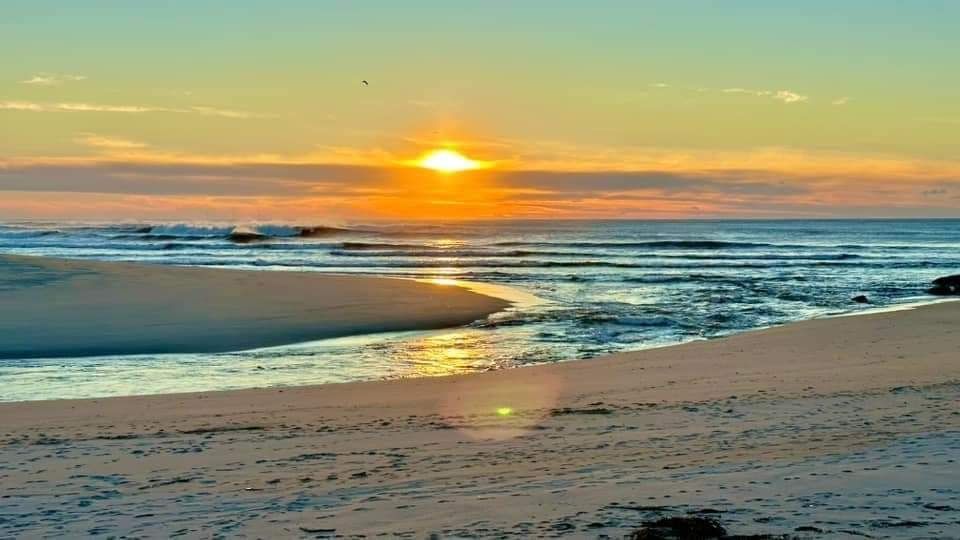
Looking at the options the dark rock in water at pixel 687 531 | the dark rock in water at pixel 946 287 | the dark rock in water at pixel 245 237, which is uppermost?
the dark rock in water at pixel 245 237

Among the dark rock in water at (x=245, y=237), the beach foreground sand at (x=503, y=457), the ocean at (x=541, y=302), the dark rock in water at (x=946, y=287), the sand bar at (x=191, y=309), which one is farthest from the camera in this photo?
the dark rock in water at (x=245, y=237)

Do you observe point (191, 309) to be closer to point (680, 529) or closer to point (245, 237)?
point (680, 529)

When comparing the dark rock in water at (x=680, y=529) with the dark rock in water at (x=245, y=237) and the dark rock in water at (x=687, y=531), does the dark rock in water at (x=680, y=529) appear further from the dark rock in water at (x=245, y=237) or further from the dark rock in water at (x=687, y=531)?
the dark rock in water at (x=245, y=237)

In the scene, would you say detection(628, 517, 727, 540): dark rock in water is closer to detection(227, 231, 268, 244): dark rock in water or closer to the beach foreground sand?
the beach foreground sand

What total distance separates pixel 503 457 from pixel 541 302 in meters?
18.6

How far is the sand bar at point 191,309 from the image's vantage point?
17.7m

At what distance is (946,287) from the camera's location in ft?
97.9

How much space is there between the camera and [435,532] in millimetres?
6117

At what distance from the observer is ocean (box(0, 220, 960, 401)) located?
14430mm

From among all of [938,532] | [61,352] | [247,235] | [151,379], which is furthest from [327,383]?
[247,235]

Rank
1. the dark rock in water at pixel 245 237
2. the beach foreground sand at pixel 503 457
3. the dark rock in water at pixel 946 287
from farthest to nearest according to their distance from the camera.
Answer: the dark rock in water at pixel 245 237 → the dark rock in water at pixel 946 287 → the beach foreground sand at pixel 503 457

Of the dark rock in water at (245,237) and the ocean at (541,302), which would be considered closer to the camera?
the ocean at (541,302)

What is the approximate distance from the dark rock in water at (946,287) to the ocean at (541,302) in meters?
0.52

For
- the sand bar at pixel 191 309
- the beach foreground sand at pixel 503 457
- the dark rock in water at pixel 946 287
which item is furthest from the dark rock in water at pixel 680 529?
the dark rock in water at pixel 946 287
